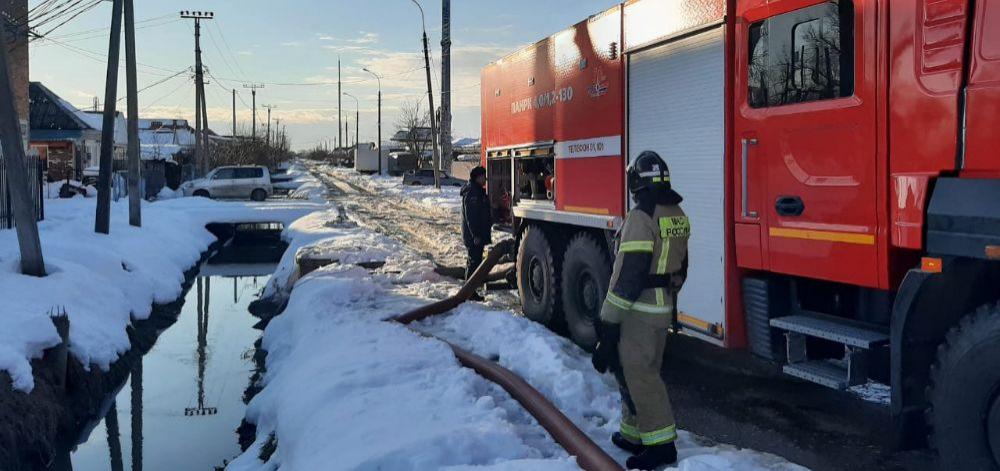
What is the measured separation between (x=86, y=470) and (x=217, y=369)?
3.12 m

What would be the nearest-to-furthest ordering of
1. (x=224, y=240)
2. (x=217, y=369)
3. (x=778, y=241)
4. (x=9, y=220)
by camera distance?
(x=778, y=241)
(x=217, y=369)
(x=9, y=220)
(x=224, y=240)

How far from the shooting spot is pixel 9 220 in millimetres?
16891

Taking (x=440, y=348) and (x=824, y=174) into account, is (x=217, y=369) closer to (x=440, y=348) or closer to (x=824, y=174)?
(x=440, y=348)

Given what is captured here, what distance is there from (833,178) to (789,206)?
1.26 feet

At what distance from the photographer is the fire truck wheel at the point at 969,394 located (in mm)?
3789

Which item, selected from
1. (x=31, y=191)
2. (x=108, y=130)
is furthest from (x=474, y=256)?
(x=108, y=130)

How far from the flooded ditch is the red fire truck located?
3898 millimetres

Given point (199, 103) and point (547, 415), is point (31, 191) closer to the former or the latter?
point (547, 415)

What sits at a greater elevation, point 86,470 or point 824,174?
point 824,174

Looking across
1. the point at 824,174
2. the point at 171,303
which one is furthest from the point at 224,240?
the point at 824,174

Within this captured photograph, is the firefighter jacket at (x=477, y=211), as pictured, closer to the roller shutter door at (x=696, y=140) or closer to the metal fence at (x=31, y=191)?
the roller shutter door at (x=696, y=140)

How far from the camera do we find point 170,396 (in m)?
8.95

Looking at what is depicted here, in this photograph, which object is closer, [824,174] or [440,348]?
Answer: [824,174]

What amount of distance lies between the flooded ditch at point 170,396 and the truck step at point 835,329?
4.74 meters
